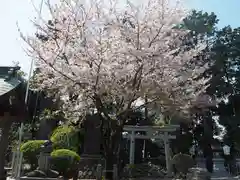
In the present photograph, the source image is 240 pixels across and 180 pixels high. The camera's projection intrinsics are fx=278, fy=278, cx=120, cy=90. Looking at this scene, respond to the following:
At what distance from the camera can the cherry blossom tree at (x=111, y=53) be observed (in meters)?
7.53

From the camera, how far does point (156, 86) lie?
788cm

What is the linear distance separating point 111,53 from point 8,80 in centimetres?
323

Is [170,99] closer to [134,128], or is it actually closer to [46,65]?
[46,65]

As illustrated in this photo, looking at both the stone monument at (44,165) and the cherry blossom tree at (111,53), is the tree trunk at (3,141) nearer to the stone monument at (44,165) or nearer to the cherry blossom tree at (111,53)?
the cherry blossom tree at (111,53)

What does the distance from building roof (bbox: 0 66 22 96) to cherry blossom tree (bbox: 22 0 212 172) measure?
973 mm

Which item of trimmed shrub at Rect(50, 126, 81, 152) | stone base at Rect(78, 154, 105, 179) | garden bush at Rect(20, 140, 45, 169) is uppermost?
trimmed shrub at Rect(50, 126, 81, 152)

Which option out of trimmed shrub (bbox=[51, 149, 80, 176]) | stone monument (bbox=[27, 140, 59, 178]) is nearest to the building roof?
trimmed shrub (bbox=[51, 149, 80, 176])

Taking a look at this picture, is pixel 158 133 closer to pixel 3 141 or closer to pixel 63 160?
pixel 63 160

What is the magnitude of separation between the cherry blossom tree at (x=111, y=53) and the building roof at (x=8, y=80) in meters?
0.97

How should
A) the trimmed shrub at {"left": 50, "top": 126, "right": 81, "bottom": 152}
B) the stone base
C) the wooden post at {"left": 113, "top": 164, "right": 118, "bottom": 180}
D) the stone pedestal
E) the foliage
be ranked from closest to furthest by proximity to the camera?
the wooden post at {"left": 113, "top": 164, "right": 118, "bottom": 180}
the stone pedestal
the foliage
the stone base
the trimmed shrub at {"left": 50, "top": 126, "right": 81, "bottom": 152}

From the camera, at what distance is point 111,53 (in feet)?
24.9

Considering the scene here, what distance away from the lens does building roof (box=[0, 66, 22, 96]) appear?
759 centimetres

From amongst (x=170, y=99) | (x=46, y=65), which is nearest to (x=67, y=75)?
(x=46, y=65)

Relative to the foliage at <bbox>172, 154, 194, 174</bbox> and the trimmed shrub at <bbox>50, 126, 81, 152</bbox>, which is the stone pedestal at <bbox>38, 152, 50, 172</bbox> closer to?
the trimmed shrub at <bbox>50, 126, 81, 152</bbox>
